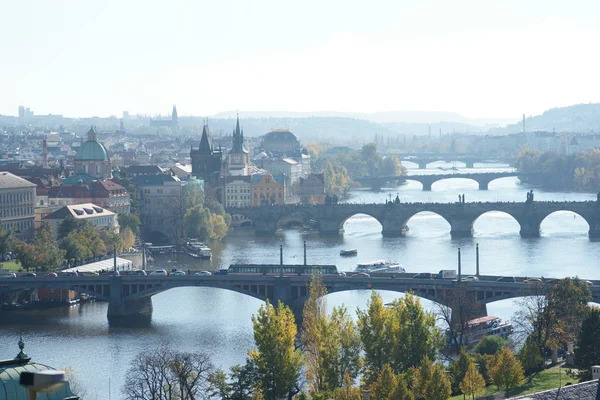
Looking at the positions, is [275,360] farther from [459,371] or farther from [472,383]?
[472,383]

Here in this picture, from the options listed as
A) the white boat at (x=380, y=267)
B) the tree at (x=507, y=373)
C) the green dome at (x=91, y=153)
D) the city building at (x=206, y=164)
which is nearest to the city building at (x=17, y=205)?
the green dome at (x=91, y=153)

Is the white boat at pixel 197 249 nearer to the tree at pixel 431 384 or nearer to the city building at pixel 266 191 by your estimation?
the city building at pixel 266 191

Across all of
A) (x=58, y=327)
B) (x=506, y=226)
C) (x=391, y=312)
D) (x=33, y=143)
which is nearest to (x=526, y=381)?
(x=391, y=312)

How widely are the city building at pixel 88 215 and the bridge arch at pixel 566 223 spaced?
22.0 meters

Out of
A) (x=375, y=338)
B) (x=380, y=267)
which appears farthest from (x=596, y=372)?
(x=380, y=267)

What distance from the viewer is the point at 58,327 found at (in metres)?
49.3

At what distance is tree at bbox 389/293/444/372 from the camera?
3691 centimetres

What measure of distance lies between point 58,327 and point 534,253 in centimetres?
2649

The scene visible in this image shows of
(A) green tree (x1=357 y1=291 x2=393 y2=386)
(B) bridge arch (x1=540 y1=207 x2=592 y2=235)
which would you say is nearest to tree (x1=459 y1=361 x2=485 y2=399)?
(A) green tree (x1=357 y1=291 x2=393 y2=386)

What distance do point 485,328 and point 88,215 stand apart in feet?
104

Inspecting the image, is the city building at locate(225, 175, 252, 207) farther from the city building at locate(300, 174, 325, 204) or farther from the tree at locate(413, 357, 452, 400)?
the tree at locate(413, 357, 452, 400)

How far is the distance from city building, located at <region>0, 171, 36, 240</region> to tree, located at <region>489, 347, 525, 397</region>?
39.2 m

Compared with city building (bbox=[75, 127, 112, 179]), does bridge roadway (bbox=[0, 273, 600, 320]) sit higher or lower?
lower

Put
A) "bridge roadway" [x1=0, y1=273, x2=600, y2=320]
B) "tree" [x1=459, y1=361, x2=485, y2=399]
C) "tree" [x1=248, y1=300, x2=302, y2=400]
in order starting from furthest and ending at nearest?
"bridge roadway" [x1=0, y1=273, x2=600, y2=320] → "tree" [x1=248, y1=300, x2=302, y2=400] → "tree" [x1=459, y1=361, x2=485, y2=399]
